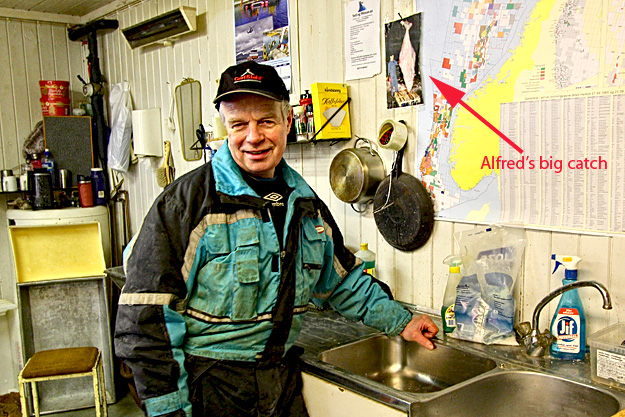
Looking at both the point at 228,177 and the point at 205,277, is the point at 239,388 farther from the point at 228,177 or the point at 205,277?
the point at 228,177

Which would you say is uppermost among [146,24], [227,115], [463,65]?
[146,24]

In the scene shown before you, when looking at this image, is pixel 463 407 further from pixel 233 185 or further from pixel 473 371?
pixel 233 185

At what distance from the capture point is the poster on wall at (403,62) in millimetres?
2016

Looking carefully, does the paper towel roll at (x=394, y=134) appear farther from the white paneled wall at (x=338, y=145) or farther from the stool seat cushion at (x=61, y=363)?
the stool seat cushion at (x=61, y=363)

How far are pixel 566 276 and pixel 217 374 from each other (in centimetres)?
105

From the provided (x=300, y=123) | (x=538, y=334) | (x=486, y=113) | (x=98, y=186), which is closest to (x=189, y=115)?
(x=98, y=186)

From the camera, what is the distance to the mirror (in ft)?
10.7

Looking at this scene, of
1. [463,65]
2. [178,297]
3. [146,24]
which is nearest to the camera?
[178,297]

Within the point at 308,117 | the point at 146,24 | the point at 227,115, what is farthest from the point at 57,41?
the point at 227,115

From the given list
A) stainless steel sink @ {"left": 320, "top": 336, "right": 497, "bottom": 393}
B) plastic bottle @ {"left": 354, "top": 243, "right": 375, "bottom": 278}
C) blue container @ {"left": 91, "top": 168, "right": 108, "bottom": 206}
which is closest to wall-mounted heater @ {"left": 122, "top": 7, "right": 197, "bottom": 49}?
blue container @ {"left": 91, "top": 168, "right": 108, "bottom": 206}

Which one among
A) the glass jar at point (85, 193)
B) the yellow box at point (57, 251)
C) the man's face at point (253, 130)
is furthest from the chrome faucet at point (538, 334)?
the glass jar at point (85, 193)

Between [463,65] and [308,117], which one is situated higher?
[463,65]

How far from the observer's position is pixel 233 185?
4.97 ft

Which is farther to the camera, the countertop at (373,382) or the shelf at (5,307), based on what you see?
the shelf at (5,307)
